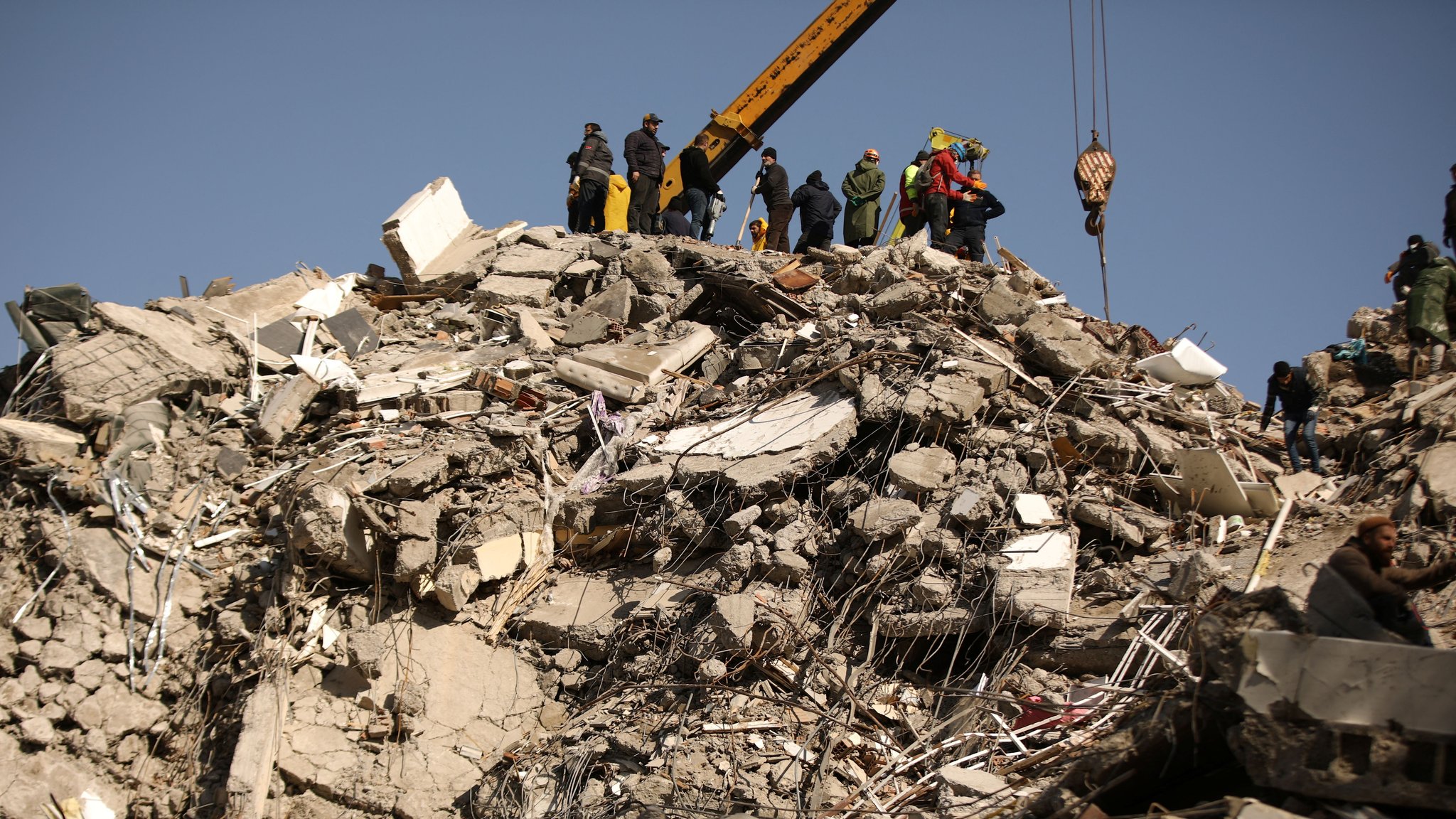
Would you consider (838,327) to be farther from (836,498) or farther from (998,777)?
(998,777)

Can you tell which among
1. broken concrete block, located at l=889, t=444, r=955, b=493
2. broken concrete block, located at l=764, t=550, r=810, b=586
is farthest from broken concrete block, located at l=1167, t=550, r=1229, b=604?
broken concrete block, located at l=764, t=550, r=810, b=586

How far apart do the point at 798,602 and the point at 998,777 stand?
161 centimetres

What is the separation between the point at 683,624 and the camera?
5.96m

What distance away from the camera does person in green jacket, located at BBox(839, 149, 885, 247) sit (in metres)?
11.5

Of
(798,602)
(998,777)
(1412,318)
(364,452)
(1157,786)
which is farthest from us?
(1412,318)

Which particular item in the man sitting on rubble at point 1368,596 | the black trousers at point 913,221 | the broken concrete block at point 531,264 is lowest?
the man sitting on rubble at point 1368,596

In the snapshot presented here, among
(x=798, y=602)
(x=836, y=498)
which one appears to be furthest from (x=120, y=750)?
(x=836, y=498)

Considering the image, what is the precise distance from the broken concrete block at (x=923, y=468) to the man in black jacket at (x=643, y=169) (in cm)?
598

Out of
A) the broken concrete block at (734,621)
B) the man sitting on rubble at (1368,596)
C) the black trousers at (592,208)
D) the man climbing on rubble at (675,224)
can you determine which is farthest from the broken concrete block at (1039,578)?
the black trousers at (592,208)

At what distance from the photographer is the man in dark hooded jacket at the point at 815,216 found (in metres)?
11.1

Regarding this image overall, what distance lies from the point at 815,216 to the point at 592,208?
2546 millimetres

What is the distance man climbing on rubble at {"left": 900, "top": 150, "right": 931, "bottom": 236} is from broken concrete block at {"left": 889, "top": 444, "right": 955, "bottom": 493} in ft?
15.8

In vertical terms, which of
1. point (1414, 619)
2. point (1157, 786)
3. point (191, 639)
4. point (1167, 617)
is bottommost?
point (191, 639)

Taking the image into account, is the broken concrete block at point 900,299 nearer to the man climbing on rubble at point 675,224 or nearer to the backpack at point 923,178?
the backpack at point 923,178
